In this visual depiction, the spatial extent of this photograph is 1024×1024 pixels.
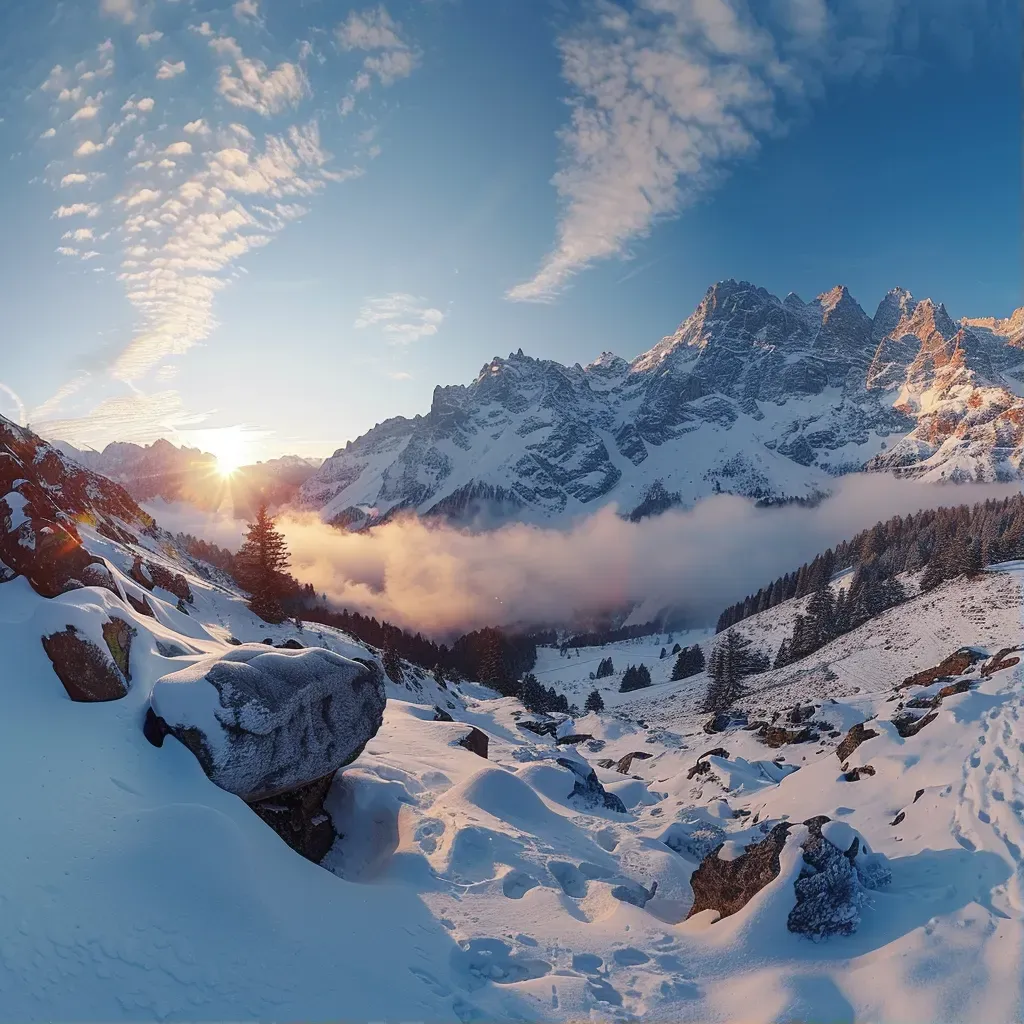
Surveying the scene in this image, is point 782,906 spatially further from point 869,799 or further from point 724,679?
point 724,679

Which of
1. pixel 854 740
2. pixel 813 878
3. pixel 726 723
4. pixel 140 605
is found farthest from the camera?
pixel 726 723

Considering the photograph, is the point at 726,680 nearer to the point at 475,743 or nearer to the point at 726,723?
the point at 726,723

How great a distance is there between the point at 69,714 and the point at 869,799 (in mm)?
22284

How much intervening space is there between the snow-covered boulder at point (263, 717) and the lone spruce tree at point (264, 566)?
28484mm

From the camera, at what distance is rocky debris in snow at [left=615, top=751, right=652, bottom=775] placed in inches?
1570

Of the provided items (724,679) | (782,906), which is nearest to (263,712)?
(782,906)

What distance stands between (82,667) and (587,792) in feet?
60.1

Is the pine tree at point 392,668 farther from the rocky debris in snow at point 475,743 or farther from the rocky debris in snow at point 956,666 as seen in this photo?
the rocky debris in snow at point 956,666

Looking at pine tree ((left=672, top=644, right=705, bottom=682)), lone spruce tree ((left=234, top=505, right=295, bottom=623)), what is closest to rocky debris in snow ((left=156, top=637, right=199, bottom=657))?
lone spruce tree ((left=234, top=505, right=295, bottom=623))

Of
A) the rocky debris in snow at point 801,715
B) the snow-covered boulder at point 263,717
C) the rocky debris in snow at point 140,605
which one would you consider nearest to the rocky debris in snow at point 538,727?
the rocky debris in snow at point 801,715

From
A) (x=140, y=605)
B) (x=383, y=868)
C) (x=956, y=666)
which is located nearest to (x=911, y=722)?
(x=956, y=666)

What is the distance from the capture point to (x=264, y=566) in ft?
134

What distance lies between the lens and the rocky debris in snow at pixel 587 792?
70.6ft

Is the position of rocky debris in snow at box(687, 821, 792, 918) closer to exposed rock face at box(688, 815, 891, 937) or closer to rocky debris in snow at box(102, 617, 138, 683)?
exposed rock face at box(688, 815, 891, 937)
